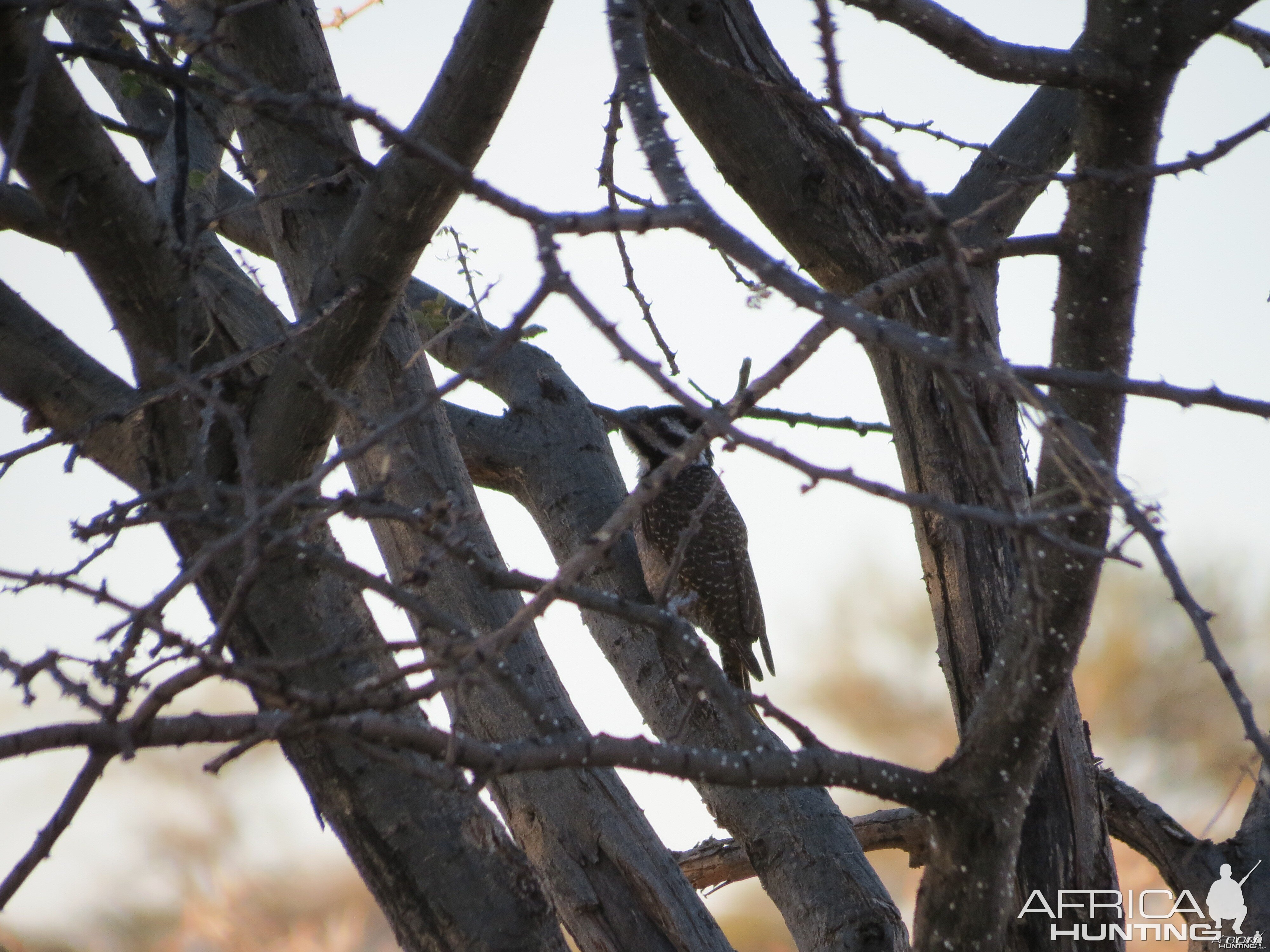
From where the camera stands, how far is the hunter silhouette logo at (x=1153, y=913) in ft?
6.69

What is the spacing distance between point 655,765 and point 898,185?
73cm

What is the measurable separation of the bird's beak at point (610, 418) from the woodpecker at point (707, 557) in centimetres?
36

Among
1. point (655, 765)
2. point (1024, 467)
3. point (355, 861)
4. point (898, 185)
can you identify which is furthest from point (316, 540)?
point (1024, 467)

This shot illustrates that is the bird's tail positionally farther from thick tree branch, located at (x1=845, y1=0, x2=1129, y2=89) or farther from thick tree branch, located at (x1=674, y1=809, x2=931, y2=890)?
thick tree branch, located at (x1=845, y1=0, x2=1129, y2=89)

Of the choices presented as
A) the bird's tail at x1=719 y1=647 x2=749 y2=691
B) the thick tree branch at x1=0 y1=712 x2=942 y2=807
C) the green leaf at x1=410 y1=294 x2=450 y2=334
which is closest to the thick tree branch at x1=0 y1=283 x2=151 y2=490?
the green leaf at x1=410 y1=294 x2=450 y2=334

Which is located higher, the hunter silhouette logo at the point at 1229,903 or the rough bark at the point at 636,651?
the rough bark at the point at 636,651

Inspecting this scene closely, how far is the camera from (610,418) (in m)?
3.02

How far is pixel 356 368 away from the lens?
1829 millimetres

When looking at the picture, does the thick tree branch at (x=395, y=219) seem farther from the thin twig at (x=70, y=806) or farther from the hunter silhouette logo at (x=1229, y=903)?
the hunter silhouette logo at (x=1229, y=903)

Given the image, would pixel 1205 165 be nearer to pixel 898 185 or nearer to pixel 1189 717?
pixel 898 185

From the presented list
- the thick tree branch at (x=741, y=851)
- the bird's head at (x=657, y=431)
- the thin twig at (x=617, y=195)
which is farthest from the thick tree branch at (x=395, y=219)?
the thick tree branch at (x=741, y=851)

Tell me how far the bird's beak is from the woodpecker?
359 mm

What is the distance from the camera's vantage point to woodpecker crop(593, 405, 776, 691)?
3670 millimetres

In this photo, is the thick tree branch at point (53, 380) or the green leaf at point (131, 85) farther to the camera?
the green leaf at point (131, 85)
